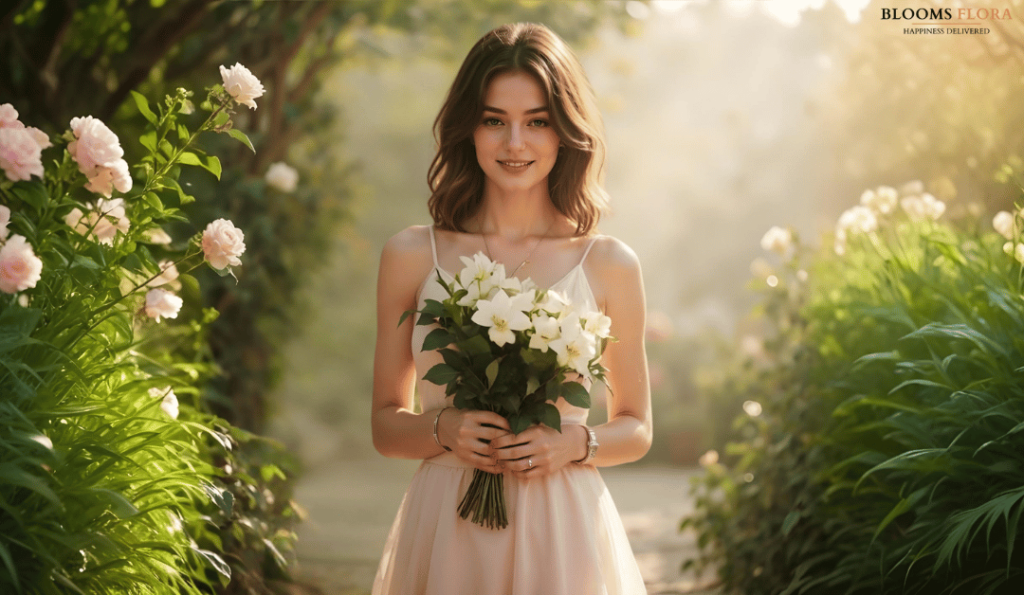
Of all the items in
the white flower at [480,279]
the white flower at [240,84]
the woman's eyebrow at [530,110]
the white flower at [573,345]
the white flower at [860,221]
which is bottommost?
the white flower at [573,345]

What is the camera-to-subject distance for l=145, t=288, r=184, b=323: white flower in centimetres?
235

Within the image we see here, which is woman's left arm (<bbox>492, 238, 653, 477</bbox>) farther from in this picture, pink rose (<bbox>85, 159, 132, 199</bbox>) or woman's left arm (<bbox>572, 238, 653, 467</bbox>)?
pink rose (<bbox>85, 159, 132, 199</bbox>)

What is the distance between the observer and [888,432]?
3.09 metres

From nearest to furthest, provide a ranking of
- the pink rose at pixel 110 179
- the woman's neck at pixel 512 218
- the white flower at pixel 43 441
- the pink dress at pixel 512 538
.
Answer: the white flower at pixel 43 441 < the pink dress at pixel 512 538 < the pink rose at pixel 110 179 < the woman's neck at pixel 512 218

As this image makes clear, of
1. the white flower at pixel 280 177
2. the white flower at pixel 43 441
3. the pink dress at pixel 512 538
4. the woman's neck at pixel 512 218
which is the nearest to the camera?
the white flower at pixel 43 441

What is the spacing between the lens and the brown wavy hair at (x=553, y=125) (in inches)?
88.7

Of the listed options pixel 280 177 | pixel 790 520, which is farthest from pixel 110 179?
pixel 790 520

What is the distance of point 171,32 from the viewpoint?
3643mm

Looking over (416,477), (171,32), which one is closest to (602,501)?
(416,477)

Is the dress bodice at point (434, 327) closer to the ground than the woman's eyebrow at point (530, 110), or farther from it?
closer to the ground

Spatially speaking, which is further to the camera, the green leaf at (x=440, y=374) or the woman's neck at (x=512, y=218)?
the woman's neck at (x=512, y=218)

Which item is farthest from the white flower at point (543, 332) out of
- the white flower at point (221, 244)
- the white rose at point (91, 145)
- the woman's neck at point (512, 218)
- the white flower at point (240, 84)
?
the white rose at point (91, 145)

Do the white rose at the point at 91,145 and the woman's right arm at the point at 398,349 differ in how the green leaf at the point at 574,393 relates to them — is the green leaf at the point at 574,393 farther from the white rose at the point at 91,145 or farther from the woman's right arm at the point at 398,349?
the white rose at the point at 91,145

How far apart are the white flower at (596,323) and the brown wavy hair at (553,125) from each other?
56cm
